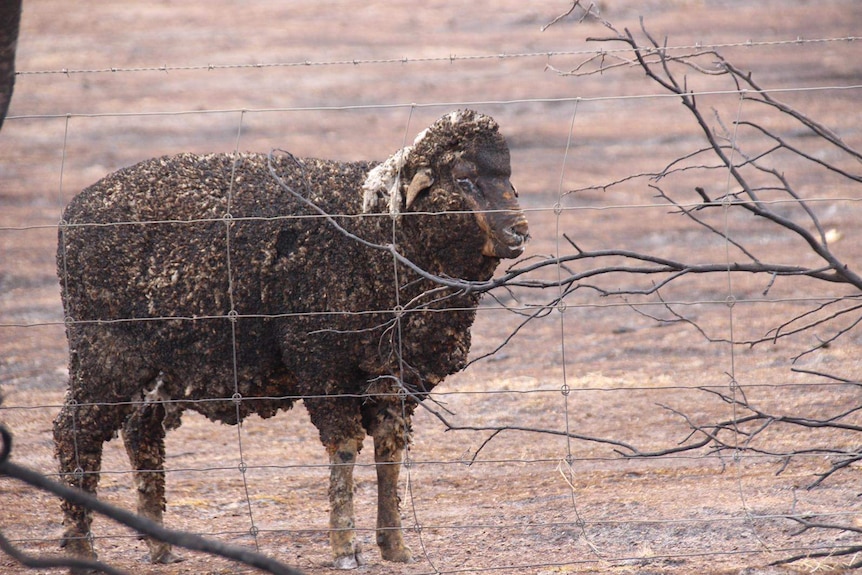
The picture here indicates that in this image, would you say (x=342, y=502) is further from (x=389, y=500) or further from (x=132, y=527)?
(x=132, y=527)

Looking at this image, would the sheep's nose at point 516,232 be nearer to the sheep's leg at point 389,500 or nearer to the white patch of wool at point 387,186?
the white patch of wool at point 387,186

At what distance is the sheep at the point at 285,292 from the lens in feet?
14.5

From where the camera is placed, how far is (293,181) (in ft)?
15.6

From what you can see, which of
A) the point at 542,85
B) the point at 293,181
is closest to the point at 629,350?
the point at 293,181

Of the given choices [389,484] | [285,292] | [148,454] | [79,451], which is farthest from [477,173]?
[79,451]

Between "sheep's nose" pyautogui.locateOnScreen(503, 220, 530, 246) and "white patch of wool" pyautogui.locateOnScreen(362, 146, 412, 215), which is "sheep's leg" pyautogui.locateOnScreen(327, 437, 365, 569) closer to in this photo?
"white patch of wool" pyautogui.locateOnScreen(362, 146, 412, 215)

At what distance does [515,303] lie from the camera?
36.9 ft

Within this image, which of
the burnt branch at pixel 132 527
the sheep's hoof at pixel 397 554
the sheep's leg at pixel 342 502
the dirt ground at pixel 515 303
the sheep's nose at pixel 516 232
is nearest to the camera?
the burnt branch at pixel 132 527

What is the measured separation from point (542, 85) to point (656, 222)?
547 centimetres

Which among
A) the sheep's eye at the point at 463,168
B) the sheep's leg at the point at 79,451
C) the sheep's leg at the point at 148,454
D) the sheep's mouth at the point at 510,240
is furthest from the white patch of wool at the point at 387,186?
the sheep's leg at the point at 79,451

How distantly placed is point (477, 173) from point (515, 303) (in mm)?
6954

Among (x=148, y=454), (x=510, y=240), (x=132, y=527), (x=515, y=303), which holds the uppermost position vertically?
(x=510, y=240)

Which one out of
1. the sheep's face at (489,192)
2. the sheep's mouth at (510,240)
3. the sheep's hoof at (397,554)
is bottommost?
the sheep's hoof at (397,554)

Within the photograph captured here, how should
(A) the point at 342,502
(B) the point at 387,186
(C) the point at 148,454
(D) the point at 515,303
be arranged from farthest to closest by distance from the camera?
(D) the point at 515,303 < (C) the point at 148,454 < (A) the point at 342,502 < (B) the point at 387,186
